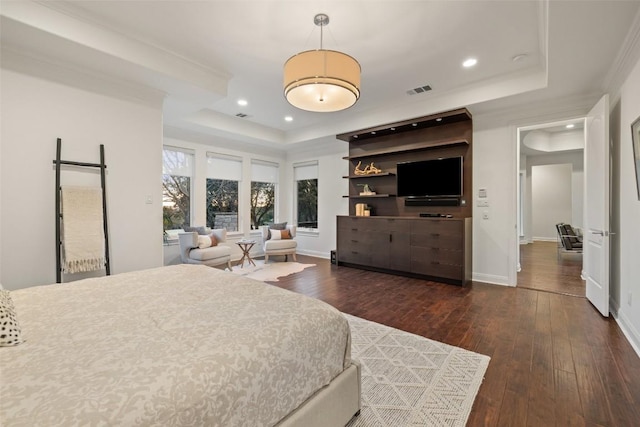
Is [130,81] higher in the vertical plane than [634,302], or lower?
higher

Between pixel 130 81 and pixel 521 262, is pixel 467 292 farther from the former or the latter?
pixel 130 81

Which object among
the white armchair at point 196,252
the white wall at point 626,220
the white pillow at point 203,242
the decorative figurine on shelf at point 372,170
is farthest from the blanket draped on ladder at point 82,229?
the white wall at point 626,220

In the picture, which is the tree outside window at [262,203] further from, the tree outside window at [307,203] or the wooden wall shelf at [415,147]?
the wooden wall shelf at [415,147]

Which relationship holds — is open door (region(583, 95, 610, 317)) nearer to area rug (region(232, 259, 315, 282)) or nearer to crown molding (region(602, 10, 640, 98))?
crown molding (region(602, 10, 640, 98))

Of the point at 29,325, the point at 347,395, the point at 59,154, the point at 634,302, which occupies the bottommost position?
the point at 347,395

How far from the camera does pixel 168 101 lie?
407 centimetres

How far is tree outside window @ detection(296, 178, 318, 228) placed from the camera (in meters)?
7.26

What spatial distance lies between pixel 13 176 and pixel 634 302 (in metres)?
5.88

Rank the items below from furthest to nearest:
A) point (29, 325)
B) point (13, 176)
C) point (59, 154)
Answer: point (59, 154), point (13, 176), point (29, 325)

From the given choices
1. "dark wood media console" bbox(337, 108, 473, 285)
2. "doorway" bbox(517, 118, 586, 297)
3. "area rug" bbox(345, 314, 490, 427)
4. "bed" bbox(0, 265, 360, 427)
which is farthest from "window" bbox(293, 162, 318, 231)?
"bed" bbox(0, 265, 360, 427)

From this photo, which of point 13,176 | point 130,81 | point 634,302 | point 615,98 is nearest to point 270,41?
point 130,81

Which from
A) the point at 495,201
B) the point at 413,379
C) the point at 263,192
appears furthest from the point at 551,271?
the point at 263,192

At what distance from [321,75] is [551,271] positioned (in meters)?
5.59

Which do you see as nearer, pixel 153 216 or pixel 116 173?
pixel 116 173
